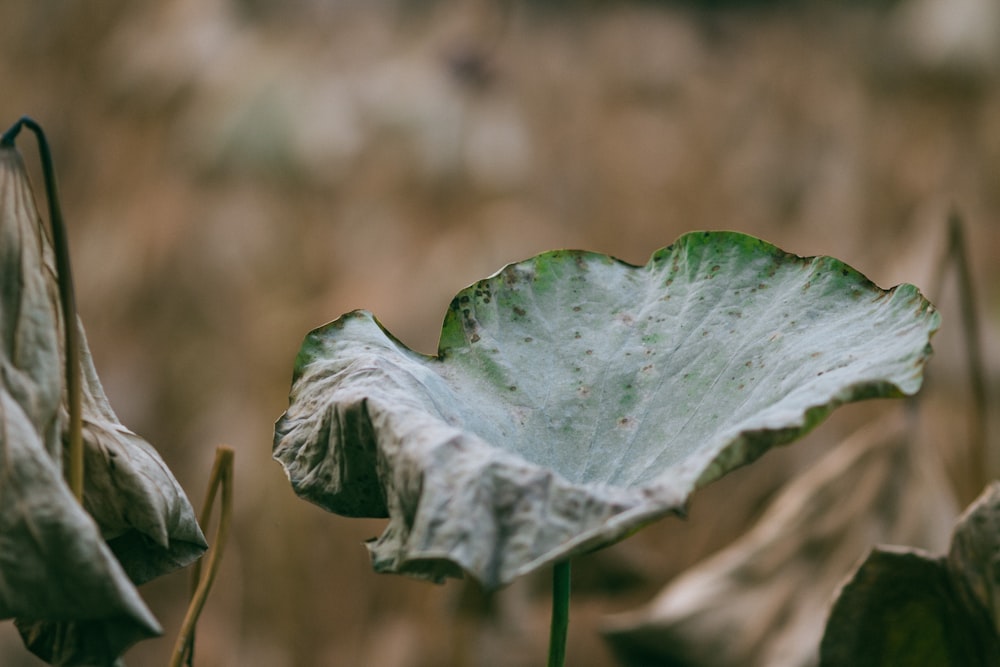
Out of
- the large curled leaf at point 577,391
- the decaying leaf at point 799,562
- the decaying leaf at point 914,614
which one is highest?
the large curled leaf at point 577,391

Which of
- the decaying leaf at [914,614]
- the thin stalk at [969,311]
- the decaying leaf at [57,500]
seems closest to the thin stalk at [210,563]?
the decaying leaf at [57,500]

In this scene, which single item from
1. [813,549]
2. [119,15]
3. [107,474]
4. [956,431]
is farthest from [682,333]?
[119,15]

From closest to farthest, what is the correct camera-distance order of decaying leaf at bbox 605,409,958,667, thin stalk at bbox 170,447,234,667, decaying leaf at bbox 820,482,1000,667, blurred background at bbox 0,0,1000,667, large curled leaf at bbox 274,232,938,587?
large curled leaf at bbox 274,232,938,587, thin stalk at bbox 170,447,234,667, decaying leaf at bbox 820,482,1000,667, decaying leaf at bbox 605,409,958,667, blurred background at bbox 0,0,1000,667

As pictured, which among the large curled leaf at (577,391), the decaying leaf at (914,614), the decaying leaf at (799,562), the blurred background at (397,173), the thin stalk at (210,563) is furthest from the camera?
the blurred background at (397,173)

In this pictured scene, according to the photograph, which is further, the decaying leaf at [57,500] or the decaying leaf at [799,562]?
the decaying leaf at [799,562]

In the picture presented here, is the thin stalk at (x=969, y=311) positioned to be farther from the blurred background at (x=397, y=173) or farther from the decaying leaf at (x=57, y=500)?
the blurred background at (x=397, y=173)

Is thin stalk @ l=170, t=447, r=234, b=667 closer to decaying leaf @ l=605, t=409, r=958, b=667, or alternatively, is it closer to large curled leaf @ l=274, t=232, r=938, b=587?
large curled leaf @ l=274, t=232, r=938, b=587

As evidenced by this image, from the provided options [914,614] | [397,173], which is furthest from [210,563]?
[397,173]

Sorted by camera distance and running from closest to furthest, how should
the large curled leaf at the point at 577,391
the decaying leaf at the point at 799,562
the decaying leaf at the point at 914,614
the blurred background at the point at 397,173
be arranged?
the large curled leaf at the point at 577,391 → the decaying leaf at the point at 914,614 → the decaying leaf at the point at 799,562 → the blurred background at the point at 397,173

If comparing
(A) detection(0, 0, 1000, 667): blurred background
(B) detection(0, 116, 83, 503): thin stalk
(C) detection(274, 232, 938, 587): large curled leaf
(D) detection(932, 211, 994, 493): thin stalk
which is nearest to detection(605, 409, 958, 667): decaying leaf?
(D) detection(932, 211, 994, 493): thin stalk
